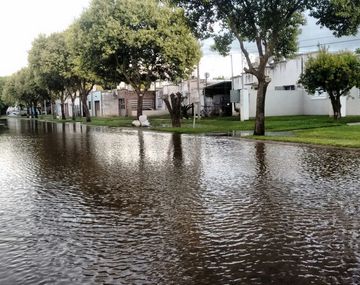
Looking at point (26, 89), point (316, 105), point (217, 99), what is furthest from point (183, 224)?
point (26, 89)

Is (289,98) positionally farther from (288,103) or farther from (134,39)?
(134,39)

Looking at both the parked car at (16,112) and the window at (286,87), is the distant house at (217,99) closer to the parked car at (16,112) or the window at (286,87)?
the window at (286,87)

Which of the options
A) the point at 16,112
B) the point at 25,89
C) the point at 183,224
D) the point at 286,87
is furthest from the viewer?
the point at 16,112

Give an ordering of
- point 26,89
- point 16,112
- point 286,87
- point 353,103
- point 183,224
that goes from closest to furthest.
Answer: point 183,224 < point 353,103 < point 286,87 < point 26,89 < point 16,112

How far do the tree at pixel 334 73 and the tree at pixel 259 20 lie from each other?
540 cm

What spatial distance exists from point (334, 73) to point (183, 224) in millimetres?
24578

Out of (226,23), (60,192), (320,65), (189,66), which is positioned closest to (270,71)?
(189,66)

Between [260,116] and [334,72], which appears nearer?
[260,116]

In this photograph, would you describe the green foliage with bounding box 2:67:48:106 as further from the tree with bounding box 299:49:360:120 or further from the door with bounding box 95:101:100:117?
the tree with bounding box 299:49:360:120

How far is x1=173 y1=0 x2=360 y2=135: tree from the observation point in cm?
2033

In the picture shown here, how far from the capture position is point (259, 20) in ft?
69.7

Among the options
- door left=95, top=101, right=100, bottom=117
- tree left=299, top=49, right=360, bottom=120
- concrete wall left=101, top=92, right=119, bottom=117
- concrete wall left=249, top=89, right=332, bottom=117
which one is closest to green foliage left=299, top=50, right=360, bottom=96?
tree left=299, top=49, right=360, bottom=120

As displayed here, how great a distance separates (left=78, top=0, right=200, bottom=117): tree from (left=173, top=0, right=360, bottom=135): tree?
8398 millimetres

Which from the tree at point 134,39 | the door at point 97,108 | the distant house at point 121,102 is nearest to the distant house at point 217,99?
the tree at point 134,39
